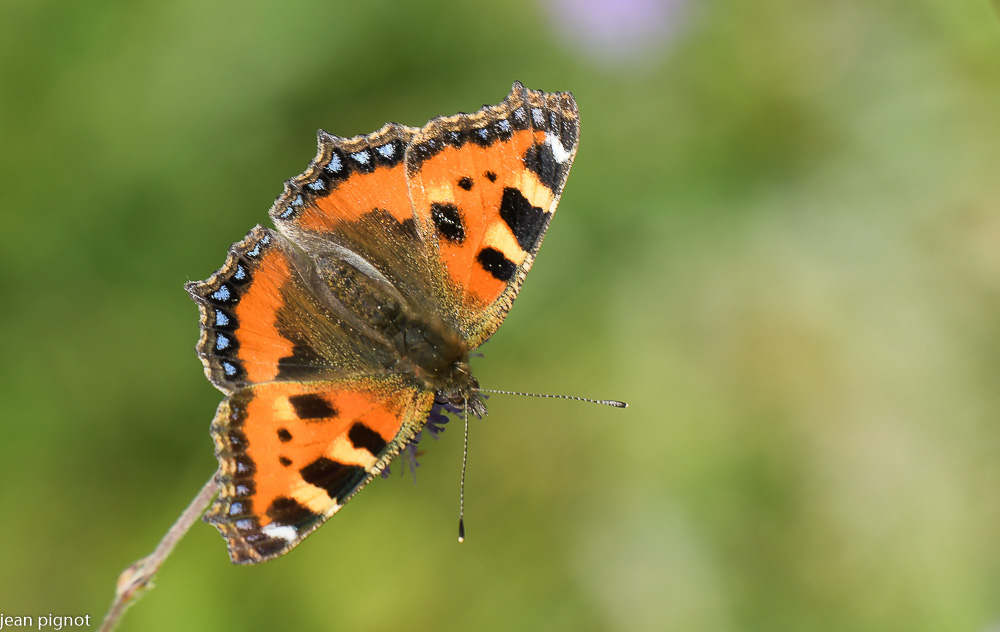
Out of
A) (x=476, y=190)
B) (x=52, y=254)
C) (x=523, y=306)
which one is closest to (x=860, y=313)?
(x=523, y=306)

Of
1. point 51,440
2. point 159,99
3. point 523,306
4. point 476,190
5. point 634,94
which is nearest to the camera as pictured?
point 476,190

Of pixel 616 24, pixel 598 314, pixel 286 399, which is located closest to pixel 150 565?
pixel 286 399

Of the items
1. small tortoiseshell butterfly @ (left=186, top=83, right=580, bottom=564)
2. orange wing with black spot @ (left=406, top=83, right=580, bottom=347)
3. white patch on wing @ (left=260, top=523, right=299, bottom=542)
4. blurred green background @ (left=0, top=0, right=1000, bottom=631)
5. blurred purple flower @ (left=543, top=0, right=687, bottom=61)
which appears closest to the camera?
white patch on wing @ (left=260, top=523, right=299, bottom=542)

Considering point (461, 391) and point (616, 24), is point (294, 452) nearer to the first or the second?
point (461, 391)

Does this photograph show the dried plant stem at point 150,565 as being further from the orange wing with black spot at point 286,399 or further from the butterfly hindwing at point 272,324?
the butterfly hindwing at point 272,324

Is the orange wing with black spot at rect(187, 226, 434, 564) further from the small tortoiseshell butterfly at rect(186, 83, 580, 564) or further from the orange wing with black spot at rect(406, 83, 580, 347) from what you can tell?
the orange wing with black spot at rect(406, 83, 580, 347)

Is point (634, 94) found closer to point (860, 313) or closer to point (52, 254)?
point (860, 313)

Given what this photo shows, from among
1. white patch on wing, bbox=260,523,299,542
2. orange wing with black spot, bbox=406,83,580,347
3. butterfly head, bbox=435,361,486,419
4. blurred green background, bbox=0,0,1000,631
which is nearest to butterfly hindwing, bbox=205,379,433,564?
white patch on wing, bbox=260,523,299,542
